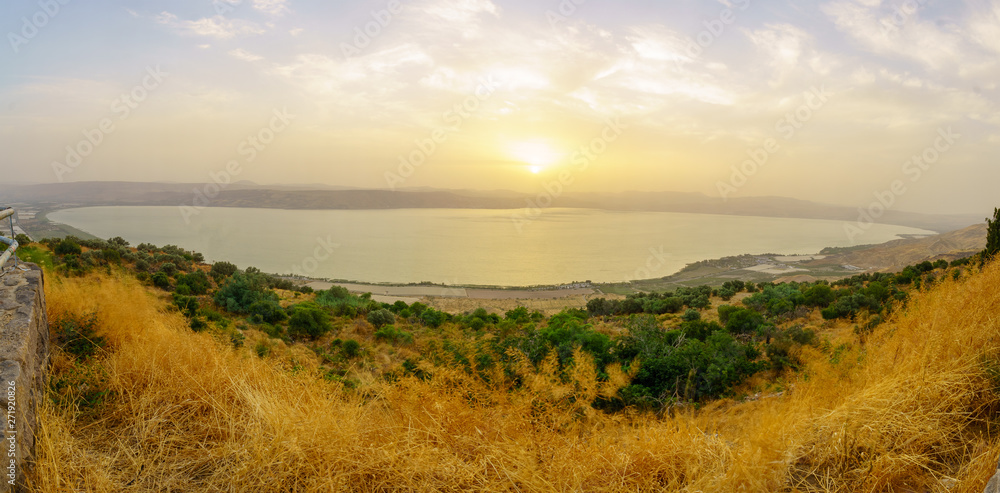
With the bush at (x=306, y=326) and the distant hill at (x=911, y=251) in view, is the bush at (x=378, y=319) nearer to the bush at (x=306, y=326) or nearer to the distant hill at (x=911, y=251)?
the bush at (x=306, y=326)

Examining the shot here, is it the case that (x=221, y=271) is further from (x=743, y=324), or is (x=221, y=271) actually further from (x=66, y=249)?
(x=743, y=324)

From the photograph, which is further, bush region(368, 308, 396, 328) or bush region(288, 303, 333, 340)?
bush region(368, 308, 396, 328)

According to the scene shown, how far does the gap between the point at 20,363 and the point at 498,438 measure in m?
3.20

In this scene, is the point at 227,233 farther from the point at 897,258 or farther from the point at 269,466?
the point at 897,258

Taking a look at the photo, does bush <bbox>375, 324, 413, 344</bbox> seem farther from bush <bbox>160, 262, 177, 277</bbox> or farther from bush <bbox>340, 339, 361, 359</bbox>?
bush <bbox>160, 262, 177, 277</bbox>

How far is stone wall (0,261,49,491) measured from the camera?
2.46m

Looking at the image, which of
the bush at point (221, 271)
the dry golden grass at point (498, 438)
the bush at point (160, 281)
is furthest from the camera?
the bush at point (221, 271)

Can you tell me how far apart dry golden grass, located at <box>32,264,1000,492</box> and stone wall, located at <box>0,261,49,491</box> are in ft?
0.42

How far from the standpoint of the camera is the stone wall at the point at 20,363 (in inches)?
96.7

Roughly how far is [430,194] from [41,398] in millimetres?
159640

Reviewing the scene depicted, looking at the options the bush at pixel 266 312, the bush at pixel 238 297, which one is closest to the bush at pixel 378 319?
the bush at pixel 266 312

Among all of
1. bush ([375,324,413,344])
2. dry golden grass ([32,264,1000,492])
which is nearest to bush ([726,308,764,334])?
dry golden grass ([32,264,1000,492])

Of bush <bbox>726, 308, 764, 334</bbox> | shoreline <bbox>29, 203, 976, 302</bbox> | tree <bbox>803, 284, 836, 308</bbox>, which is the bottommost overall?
shoreline <bbox>29, 203, 976, 302</bbox>

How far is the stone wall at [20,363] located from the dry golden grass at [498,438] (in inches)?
5.0
